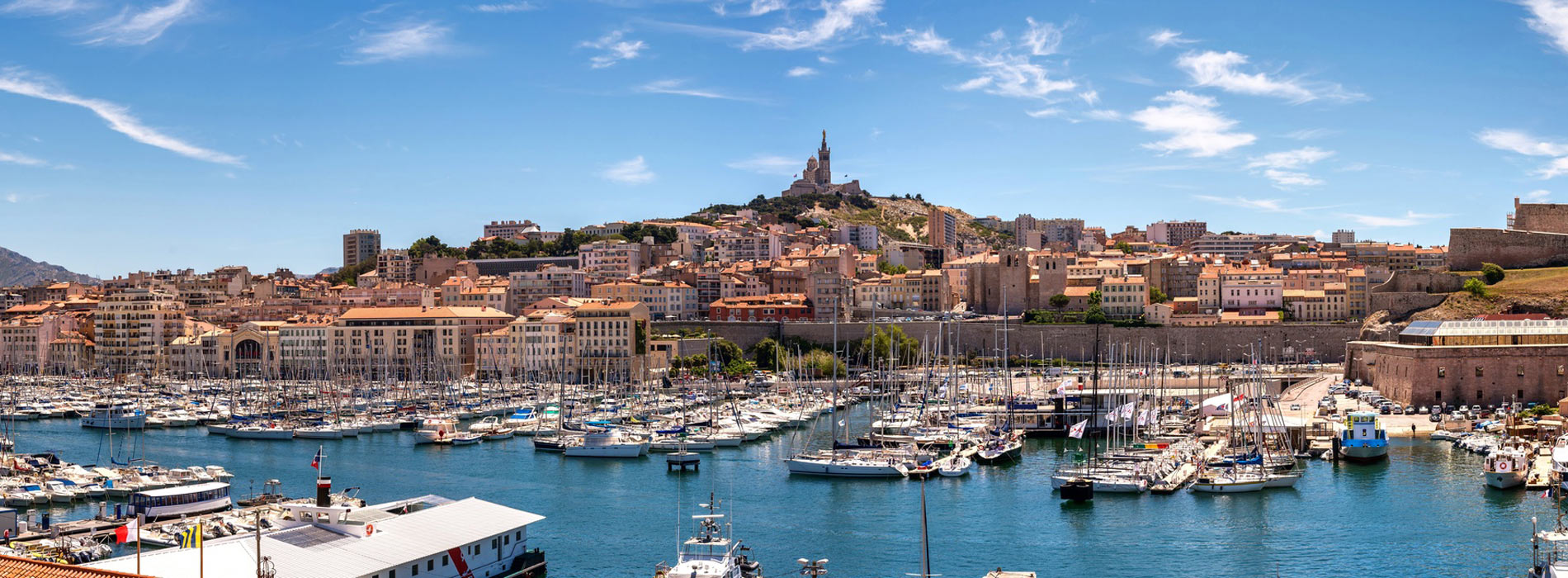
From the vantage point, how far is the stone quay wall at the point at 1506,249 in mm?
56094

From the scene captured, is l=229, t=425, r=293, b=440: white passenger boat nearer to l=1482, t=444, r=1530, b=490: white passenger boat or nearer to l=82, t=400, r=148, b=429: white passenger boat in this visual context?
l=82, t=400, r=148, b=429: white passenger boat

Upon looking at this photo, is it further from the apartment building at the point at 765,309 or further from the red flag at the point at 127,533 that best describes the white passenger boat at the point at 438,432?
the apartment building at the point at 765,309

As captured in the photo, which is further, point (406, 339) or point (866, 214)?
point (866, 214)

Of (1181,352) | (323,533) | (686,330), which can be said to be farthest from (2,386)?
(1181,352)

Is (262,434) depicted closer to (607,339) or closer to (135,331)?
(607,339)

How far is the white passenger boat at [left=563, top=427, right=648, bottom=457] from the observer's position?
3662 centimetres

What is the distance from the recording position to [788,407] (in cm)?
4834

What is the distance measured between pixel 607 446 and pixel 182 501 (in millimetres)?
12211

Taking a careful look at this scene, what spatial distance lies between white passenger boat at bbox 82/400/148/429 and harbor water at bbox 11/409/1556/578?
290 inches

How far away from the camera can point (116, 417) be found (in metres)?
46.2

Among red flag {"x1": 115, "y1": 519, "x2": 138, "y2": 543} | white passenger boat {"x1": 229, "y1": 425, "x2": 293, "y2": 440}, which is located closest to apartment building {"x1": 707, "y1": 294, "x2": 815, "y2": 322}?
white passenger boat {"x1": 229, "y1": 425, "x2": 293, "y2": 440}

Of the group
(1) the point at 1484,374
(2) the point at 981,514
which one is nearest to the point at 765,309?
(1) the point at 1484,374

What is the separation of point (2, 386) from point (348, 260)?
63847 mm

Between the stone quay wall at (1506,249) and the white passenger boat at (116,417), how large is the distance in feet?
166
